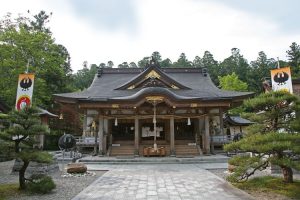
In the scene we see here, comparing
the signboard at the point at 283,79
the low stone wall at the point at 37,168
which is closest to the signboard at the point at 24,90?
the low stone wall at the point at 37,168

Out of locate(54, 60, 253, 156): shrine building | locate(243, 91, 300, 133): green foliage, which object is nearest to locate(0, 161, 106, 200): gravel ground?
locate(243, 91, 300, 133): green foliage

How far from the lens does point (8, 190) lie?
795 centimetres

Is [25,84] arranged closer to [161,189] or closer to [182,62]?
[161,189]

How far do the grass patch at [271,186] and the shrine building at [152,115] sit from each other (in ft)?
32.7

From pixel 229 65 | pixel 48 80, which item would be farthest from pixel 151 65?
pixel 229 65

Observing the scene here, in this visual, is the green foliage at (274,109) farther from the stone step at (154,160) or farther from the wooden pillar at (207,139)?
the wooden pillar at (207,139)

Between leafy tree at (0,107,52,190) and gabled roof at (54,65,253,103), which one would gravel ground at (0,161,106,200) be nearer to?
leafy tree at (0,107,52,190)

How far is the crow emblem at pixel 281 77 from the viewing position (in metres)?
12.2

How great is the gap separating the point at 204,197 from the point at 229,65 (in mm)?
63608

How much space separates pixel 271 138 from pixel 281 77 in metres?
6.38

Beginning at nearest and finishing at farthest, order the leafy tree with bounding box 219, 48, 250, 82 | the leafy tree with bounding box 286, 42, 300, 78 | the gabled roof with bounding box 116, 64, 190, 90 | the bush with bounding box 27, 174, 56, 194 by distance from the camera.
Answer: the bush with bounding box 27, 174, 56, 194 < the gabled roof with bounding box 116, 64, 190, 90 < the leafy tree with bounding box 286, 42, 300, 78 < the leafy tree with bounding box 219, 48, 250, 82

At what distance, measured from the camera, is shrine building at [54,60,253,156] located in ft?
60.0

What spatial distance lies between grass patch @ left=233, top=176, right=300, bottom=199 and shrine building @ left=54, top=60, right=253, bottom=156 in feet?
32.7

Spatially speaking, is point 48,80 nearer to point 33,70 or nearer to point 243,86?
point 33,70
